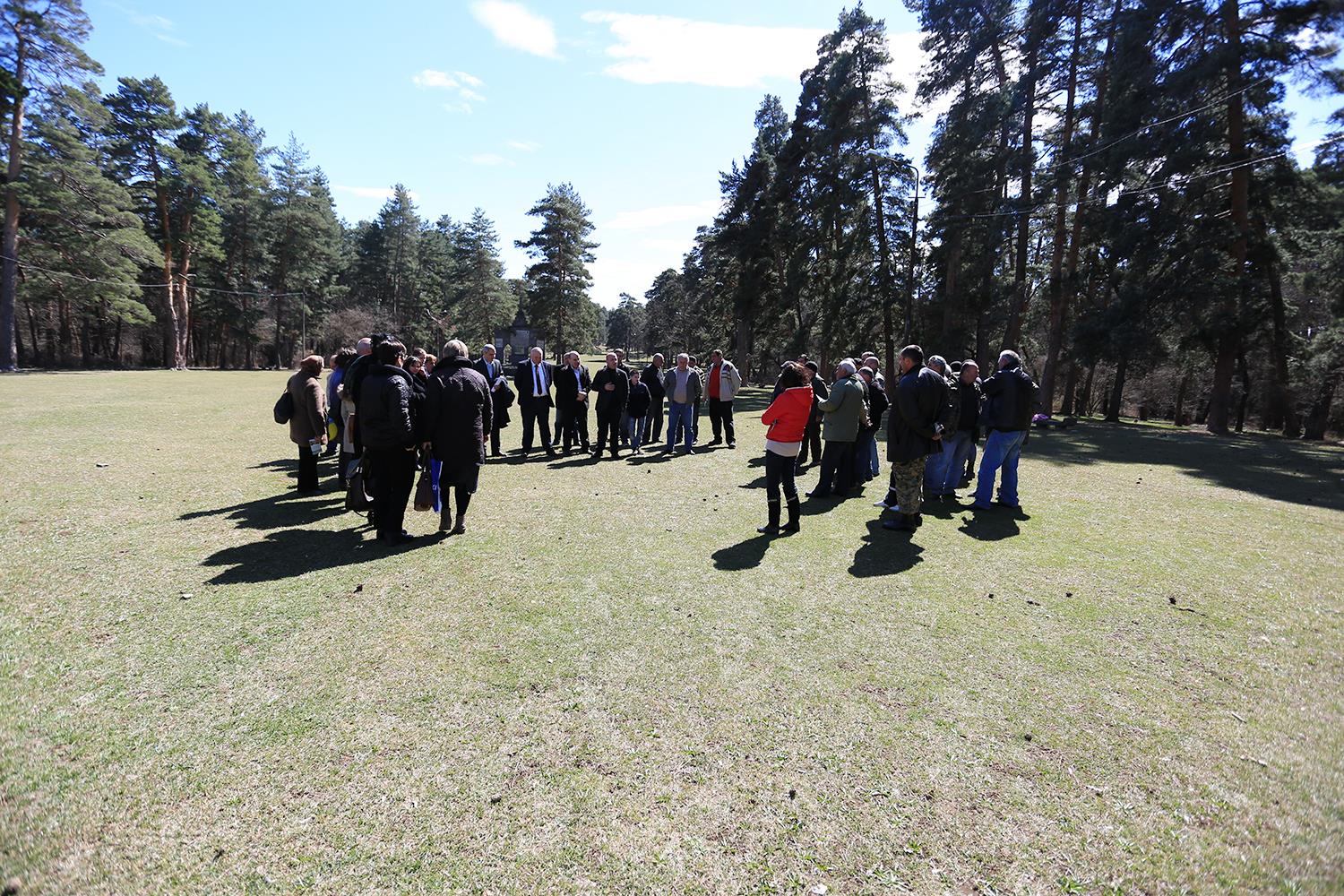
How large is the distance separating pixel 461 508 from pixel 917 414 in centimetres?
567

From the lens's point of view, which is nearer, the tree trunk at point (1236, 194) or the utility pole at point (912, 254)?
the tree trunk at point (1236, 194)

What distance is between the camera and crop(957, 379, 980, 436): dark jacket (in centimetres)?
895

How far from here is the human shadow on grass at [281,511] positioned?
719 cm

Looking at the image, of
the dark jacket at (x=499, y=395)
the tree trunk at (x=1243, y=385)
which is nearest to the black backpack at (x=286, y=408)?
the dark jacket at (x=499, y=395)

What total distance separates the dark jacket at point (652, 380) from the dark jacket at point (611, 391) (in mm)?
1150

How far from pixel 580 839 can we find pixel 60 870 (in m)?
2.09

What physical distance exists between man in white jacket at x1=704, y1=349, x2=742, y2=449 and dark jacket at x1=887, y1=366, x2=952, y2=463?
21.3 feet

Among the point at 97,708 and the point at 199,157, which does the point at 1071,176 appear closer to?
the point at 97,708

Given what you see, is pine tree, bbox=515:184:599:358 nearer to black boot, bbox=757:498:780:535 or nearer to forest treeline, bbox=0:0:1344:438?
forest treeline, bbox=0:0:1344:438

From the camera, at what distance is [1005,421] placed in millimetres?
8156

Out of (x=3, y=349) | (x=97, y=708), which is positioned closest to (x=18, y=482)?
(x=97, y=708)

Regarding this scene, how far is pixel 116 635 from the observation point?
169 inches

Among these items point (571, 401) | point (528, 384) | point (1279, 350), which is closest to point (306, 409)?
point (528, 384)

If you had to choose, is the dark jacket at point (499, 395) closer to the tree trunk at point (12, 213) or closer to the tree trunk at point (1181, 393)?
the tree trunk at point (12, 213)
